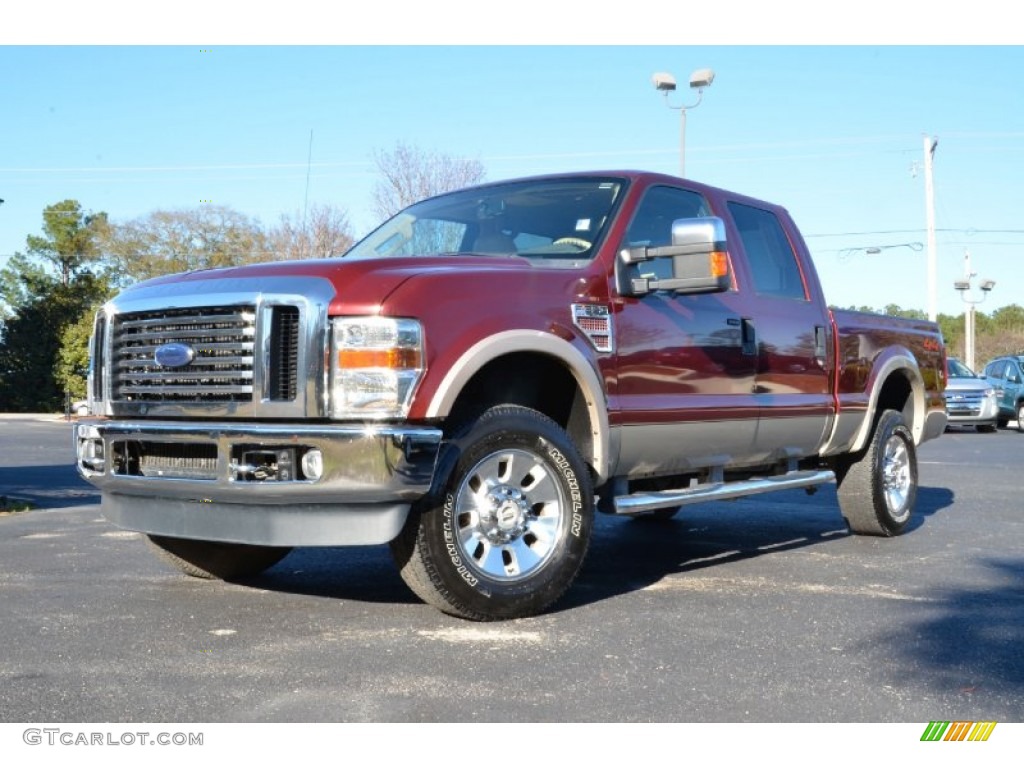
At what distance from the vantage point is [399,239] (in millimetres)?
6473

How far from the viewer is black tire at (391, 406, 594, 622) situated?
4.56 metres

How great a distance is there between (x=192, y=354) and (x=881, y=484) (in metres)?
4.77

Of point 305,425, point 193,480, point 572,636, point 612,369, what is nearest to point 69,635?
point 193,480

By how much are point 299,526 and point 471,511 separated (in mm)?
721

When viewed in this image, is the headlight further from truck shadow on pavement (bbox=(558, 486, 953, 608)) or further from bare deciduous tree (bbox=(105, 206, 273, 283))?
bare deciduous tree (bbox=(105, 206, 273, 283))

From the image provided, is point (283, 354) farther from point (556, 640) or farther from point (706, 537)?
point (706, 537)

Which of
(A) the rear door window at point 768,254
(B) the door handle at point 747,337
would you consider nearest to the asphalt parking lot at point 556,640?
(B) the door handle at point 747,337

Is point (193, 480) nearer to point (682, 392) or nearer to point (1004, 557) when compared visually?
point (682, 392)

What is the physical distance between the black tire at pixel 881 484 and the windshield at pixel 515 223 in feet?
9.46

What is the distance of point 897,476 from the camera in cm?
795

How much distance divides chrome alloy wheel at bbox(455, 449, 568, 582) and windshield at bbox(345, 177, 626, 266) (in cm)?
105

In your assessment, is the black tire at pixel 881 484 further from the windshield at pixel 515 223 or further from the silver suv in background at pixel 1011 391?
the silver suv in background at pixel 1011 391

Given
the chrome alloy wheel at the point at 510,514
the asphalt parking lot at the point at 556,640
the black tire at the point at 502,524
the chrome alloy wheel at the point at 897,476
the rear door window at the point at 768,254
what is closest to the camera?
the asphalt parking lot at the point at 556,640

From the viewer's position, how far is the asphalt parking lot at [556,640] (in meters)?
3.52
